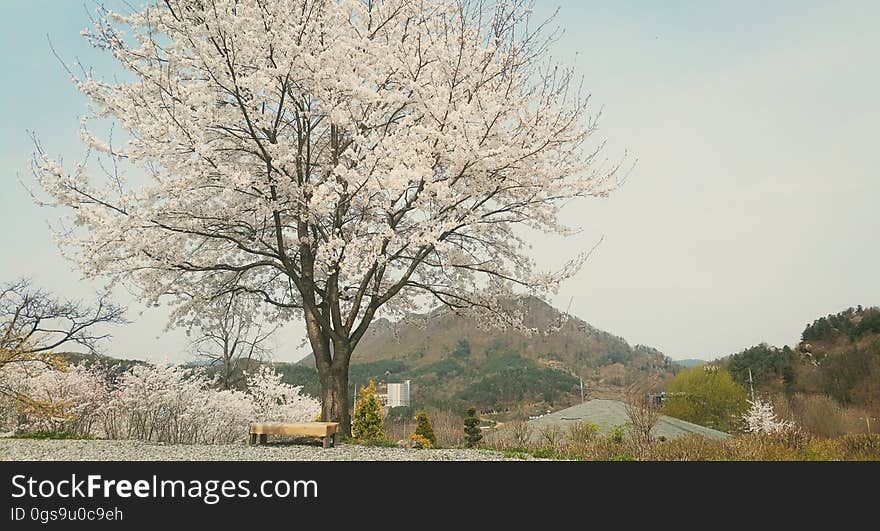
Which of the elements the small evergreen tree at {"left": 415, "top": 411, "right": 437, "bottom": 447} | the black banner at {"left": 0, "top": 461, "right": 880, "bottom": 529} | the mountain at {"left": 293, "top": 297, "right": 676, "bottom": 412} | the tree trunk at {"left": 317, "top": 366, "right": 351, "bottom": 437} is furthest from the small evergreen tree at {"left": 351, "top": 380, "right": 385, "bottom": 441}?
the mountain at {"left": 293, "top": 297, "right": 676, "bottom": 412}

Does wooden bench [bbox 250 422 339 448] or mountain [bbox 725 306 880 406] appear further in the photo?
mountain [bbox 725 306 880 406]

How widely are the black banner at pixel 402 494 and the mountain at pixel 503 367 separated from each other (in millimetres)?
25708

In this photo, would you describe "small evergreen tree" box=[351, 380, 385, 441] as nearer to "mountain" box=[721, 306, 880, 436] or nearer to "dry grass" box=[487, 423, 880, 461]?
"dry grass" box=[487, 423, 880, 461]

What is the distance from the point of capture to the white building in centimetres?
2032

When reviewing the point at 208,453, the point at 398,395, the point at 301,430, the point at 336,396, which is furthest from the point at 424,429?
the point at 208,453

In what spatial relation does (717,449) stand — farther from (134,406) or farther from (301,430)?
(134,406)

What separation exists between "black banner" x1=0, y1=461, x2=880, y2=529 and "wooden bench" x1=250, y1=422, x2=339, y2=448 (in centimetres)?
255

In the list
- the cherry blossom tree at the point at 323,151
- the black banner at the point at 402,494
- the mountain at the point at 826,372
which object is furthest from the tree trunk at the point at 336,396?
the mountain at the point at 826,372

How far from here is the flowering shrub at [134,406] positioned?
13273mm

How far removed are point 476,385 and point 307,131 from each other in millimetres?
25597

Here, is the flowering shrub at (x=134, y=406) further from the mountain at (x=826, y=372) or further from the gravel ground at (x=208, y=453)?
the mountain at (x=826, y=372)

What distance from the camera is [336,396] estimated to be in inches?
448

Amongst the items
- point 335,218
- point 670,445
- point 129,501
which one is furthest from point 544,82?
point 129,501

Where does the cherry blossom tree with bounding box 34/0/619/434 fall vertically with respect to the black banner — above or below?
above
